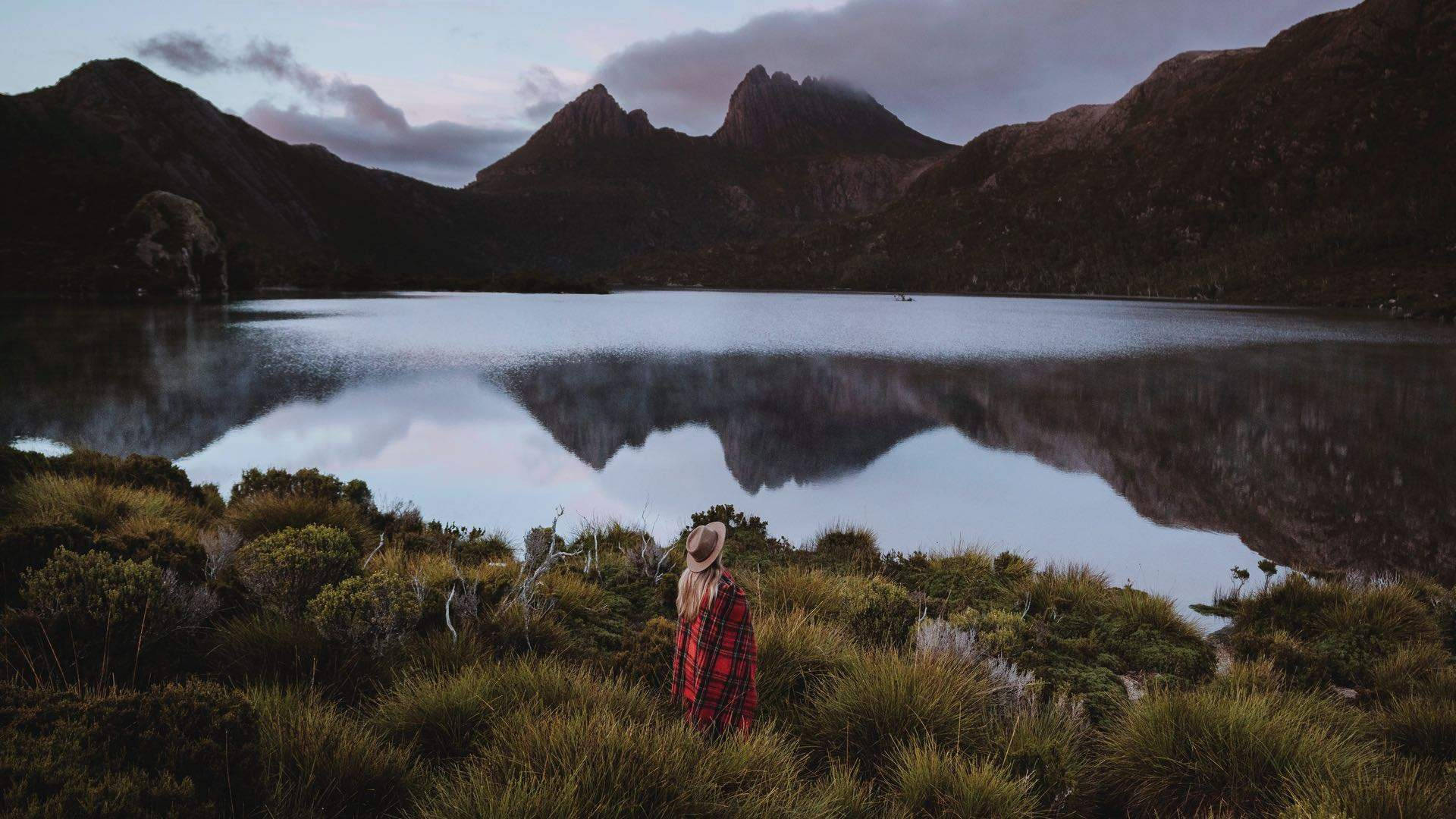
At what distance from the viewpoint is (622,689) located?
497 centimetres

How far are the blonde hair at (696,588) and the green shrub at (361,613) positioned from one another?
2429 millimetres

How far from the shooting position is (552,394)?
23922 mm

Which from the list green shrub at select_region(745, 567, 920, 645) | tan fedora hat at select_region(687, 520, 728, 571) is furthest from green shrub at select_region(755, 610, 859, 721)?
tan fedora hat at select_region(687, 520, 728, 571)

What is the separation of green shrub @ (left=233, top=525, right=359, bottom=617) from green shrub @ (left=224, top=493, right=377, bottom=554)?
192cm

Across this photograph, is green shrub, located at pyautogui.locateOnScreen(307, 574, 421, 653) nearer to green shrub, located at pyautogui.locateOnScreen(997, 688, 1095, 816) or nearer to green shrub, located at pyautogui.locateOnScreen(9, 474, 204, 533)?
green shrub, located at pyautogui.locateOnScreen(9, 474, 204, 533)

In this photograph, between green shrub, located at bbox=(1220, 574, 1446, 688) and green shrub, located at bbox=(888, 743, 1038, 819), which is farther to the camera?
green shrub, located at bbox=(1220, 574, 1446, 688)

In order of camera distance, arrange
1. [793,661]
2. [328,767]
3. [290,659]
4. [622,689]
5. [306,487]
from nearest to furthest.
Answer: [328,767]
[622,689]
[290,659]
[793,661]
[306,487]

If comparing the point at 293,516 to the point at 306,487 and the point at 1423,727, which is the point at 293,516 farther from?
the point at 1423,727

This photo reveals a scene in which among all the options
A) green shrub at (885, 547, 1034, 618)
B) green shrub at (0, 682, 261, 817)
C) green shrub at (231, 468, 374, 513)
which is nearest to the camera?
green shrub at (0, 682, 261, 817)

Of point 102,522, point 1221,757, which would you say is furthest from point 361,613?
point 1221,757

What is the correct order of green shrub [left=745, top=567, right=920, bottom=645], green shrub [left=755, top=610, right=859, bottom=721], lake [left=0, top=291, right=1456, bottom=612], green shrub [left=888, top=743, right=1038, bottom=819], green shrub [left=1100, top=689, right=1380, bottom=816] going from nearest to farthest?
green shrub [left=888, top=743, right=1038, bottom=819]
green shrub [left=1100, top=689, right=1380, bottom=816]
green shrub [left=755, top=610, right=859, bottom=721]
green shrub [left=745, top=567, right=920, bottom=645]
lake [left=0, top=291, right=1456, bottom=612]

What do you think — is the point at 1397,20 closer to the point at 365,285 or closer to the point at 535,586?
the point at 365,285

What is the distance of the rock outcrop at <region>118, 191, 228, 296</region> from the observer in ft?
268

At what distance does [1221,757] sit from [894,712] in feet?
6.52
